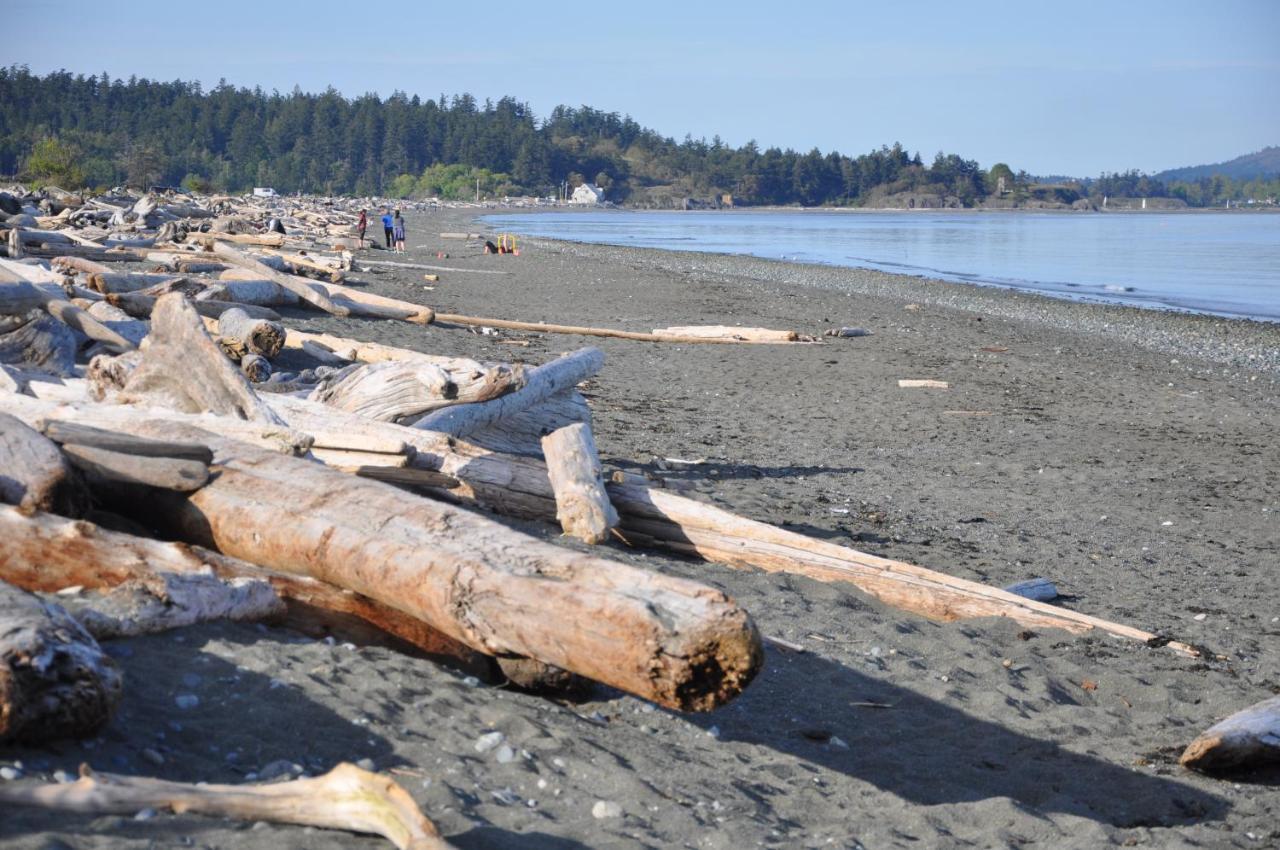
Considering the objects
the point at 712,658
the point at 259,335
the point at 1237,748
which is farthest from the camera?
the point at 259,335

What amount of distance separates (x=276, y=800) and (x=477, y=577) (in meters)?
1.05

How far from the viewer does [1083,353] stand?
711 inches

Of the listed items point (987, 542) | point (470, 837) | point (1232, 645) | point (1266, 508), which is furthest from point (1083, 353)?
point (470, 837)

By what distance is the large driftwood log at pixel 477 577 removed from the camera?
3.13 metres

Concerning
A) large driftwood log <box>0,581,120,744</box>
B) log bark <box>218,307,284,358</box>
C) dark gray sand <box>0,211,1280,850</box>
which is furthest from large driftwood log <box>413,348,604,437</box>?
large driftwood log <box>0,581,120,744</box>

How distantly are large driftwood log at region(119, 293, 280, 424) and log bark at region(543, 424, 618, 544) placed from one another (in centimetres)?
143

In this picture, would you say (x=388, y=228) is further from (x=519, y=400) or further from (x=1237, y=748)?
(x=1237, y=748)

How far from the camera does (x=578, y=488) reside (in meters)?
5.77

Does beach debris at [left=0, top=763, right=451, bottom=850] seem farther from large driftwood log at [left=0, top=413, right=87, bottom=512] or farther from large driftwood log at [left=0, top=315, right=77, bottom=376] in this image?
large driftwood log at [left=0, top=315, right=77, bottom=376]

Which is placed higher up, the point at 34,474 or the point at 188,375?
the point at 188,375

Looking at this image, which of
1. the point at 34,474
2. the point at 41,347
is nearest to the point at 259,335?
the point at 41,347

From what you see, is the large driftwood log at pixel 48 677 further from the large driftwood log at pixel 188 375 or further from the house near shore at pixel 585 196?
the house near shore at pixel 585 196

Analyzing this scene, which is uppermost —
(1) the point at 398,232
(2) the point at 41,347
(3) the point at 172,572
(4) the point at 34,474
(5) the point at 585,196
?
(5) the point at 585,196

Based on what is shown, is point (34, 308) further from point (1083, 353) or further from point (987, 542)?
point (1083, 353)
